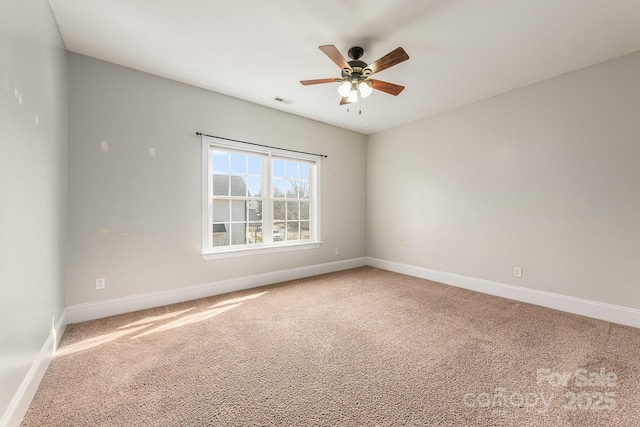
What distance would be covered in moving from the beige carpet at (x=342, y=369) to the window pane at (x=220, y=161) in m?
1.81

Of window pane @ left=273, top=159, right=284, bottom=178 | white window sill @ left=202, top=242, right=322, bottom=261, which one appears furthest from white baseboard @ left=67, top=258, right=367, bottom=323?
window pane @ left=273, top=159, right=284, bottom=178

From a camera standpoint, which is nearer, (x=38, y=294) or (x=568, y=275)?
(x=38, y=294)

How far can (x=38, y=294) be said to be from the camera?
1785 millimetres

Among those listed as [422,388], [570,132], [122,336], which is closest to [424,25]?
[570,132]

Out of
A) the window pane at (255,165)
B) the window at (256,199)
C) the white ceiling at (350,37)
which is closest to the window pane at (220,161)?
the window at (256,199)

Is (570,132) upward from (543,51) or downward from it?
downward

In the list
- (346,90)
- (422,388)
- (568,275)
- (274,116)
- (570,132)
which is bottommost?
(422,388)

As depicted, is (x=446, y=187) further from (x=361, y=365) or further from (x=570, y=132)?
(x=361, y=365)

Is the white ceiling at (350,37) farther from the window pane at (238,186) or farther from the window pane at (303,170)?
the window pane at (303,170)

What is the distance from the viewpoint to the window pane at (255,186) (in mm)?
3908

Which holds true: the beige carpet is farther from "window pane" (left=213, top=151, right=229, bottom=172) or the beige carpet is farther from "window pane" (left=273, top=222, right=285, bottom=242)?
"window pane" (left=213, top=151, right=229, bottom=172)

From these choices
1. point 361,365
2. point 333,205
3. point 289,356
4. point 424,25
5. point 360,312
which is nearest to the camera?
point 361,365

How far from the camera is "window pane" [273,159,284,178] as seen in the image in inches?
163

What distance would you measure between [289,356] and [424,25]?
2.95 m
